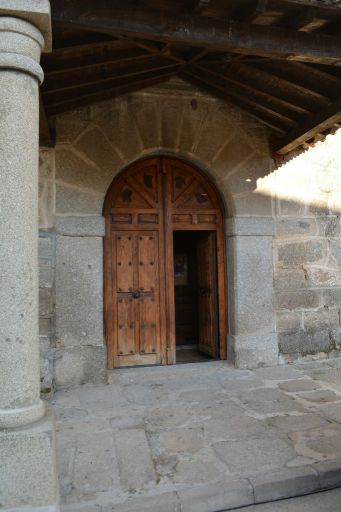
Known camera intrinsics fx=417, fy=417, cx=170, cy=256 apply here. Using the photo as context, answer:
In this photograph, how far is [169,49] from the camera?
3.64 m

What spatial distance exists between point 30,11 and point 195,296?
219 inches

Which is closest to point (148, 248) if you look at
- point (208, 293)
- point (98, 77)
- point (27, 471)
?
point (208, 293)

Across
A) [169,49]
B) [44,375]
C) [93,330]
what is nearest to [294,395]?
[93,330]

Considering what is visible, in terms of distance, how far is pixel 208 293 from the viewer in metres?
5.32

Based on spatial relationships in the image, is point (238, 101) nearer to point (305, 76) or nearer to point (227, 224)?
point (305, 76)

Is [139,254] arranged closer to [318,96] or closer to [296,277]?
[296,277]

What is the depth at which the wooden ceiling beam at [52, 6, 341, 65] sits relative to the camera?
2723 millimetres

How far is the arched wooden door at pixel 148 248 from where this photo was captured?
4730mm

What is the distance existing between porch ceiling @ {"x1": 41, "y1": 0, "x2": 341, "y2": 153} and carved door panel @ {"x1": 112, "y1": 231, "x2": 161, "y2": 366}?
5.00ft

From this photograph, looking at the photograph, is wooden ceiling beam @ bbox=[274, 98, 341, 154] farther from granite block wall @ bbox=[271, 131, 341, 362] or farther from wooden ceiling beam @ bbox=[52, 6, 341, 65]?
wooden ceiling beam @ bbox=[52, 6, 341, 65]

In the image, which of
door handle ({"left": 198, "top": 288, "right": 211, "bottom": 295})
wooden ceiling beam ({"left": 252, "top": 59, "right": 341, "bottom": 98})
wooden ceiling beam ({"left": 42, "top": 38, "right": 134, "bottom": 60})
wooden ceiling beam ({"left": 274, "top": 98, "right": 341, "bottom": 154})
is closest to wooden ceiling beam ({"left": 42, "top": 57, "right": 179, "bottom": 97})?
wooden ceiling beam ({"left": 42, "top": 38, "right": 134, "bottom": 60})

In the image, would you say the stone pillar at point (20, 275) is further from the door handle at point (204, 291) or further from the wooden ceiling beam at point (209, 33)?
the door handle at point (204, 291)

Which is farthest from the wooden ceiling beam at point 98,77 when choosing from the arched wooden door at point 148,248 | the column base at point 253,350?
the column base at point 253,350

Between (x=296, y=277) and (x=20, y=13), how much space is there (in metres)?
4.07
